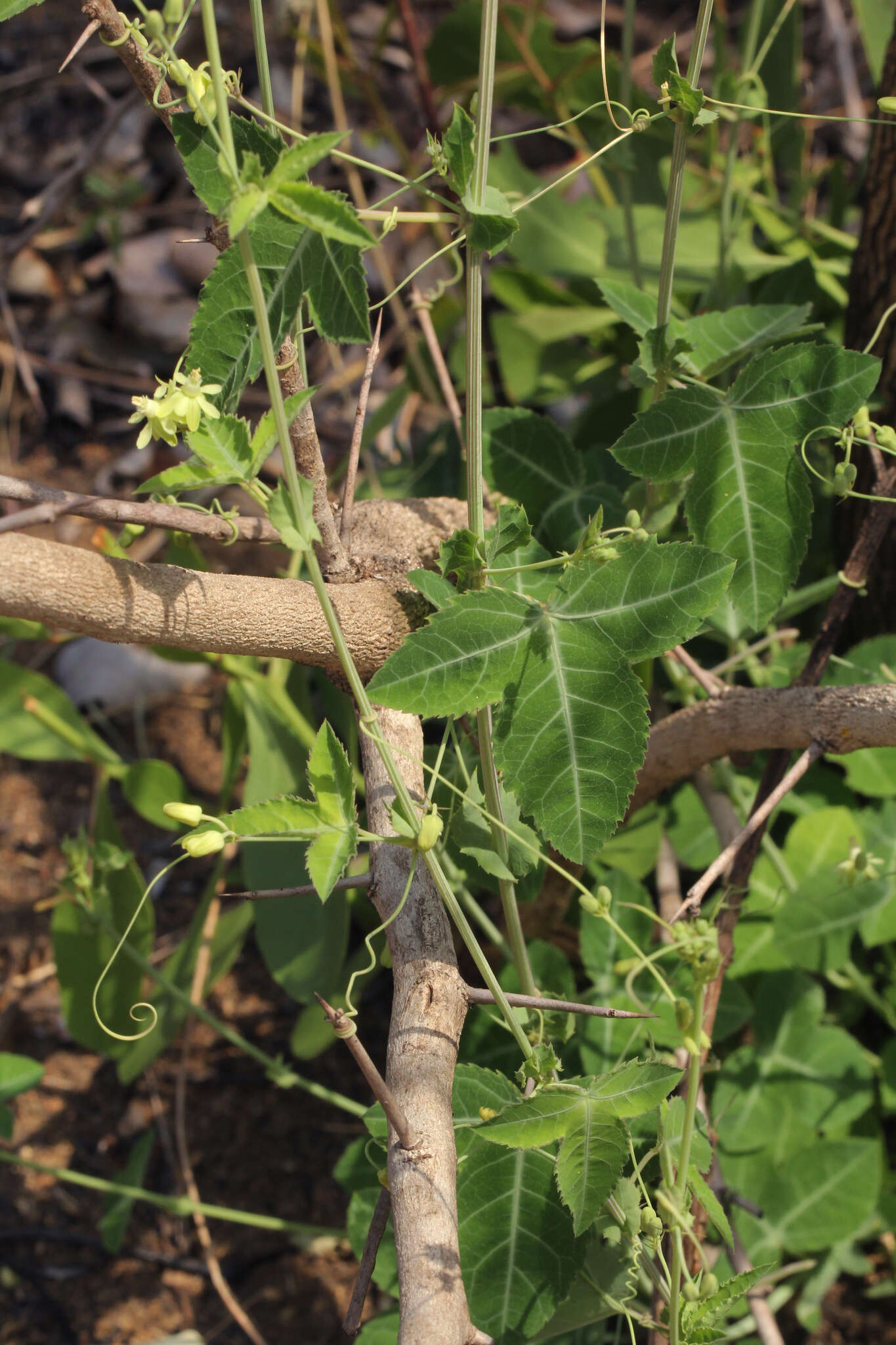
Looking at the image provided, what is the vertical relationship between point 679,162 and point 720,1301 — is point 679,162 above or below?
above

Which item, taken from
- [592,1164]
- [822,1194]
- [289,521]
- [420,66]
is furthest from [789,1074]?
[420,66]

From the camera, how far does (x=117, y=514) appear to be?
24.0 inches

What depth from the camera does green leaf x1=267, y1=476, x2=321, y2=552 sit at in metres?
0.47

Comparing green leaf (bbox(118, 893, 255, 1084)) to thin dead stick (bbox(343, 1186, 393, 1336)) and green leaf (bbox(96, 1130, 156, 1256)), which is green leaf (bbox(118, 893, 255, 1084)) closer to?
green leaf (bbox(96, 1130, 156, 1256))

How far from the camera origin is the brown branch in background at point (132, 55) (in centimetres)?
55

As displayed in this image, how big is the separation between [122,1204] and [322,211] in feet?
3.51

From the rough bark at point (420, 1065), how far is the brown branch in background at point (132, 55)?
1.30 feet

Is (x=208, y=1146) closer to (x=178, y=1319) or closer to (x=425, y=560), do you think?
(x=178, y=1319)

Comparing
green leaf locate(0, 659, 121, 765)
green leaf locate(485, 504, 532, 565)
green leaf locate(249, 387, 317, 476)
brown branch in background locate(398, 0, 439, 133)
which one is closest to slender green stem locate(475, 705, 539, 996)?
green leaf locate(485, 504, 532, 565)

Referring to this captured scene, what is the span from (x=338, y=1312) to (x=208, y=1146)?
26 cm

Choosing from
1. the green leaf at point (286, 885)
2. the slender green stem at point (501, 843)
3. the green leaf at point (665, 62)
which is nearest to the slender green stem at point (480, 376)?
the slender green stem at point (501, 843)

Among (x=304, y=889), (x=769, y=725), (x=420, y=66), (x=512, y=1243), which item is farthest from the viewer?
(x=420, y=66)

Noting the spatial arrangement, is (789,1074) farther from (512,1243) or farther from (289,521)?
(289,521)

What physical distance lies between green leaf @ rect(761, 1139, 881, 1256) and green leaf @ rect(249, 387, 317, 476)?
93 centimetres
